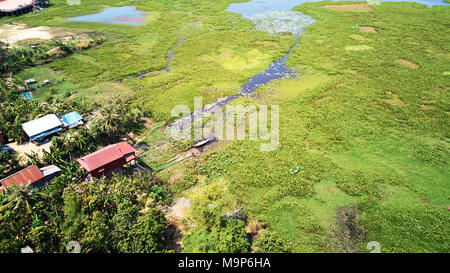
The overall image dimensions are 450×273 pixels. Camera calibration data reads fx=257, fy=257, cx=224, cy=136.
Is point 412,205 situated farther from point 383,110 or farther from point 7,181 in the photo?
point 7,181

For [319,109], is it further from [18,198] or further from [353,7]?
[353,7]

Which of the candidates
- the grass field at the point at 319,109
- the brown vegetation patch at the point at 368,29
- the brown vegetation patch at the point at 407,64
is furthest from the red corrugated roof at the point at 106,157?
the brown vegetation patch at the point at 368,29

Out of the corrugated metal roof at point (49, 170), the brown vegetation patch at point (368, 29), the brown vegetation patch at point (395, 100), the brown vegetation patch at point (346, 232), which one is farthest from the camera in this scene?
the brown vegetation patch at point (368, 29)

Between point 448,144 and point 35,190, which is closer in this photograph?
point 35,190

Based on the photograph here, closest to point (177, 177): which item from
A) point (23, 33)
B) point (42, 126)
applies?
point (42, 126)

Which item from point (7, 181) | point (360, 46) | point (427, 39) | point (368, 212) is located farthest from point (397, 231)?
point (427, 39)

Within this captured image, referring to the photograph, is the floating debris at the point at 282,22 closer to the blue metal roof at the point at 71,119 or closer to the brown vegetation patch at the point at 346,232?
the blue metal roof at the point at 71,119

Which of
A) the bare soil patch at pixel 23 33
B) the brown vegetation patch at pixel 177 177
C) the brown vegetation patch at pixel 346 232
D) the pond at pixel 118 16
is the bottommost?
the brown vegetation patch at pixel 346 232
